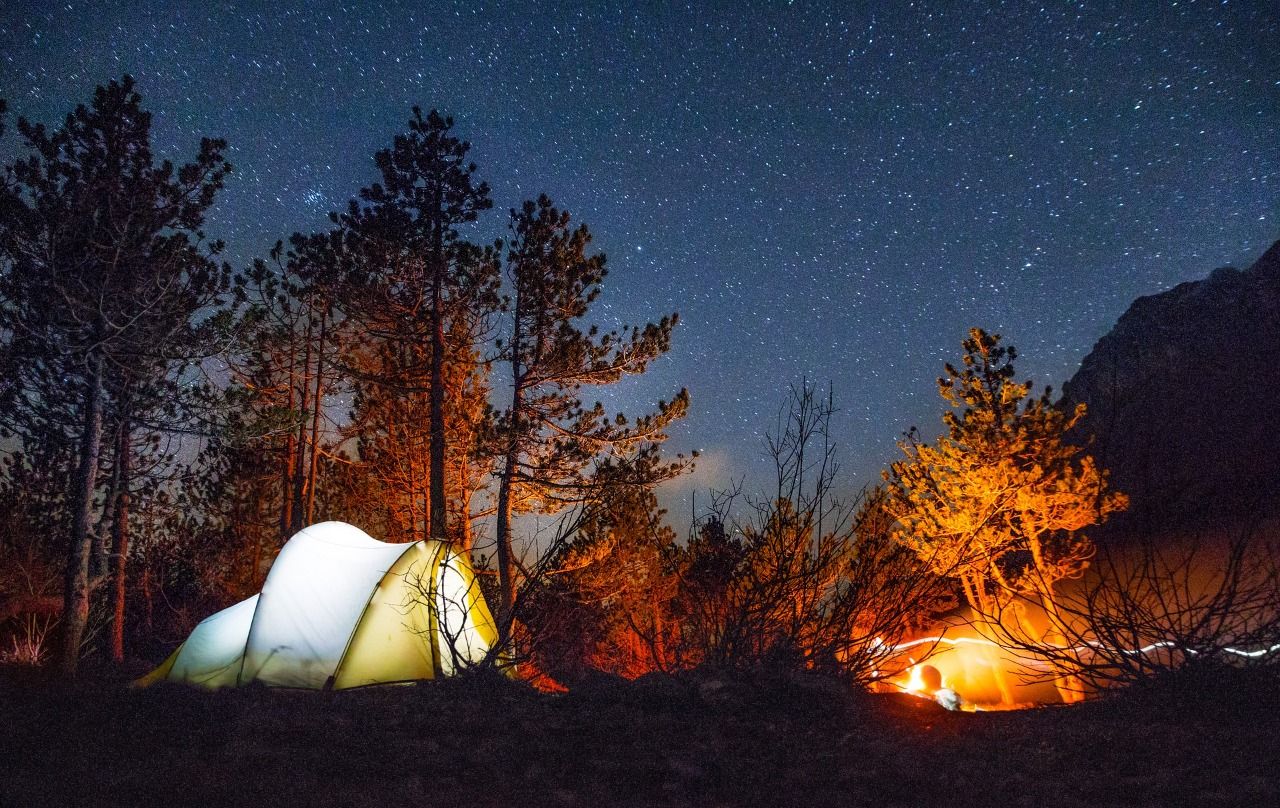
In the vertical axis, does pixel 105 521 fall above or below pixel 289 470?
below

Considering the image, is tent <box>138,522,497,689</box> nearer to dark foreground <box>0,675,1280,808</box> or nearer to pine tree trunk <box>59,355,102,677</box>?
pine tree trunk <box>59,355,102,677</box>

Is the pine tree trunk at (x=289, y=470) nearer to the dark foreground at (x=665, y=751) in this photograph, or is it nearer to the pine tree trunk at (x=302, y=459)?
the pine tree trunk at (x=302, y=459)

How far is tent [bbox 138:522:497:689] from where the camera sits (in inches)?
319

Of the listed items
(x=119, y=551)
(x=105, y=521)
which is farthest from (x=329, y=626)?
(x=119, y=551)

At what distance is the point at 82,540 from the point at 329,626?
381 cm

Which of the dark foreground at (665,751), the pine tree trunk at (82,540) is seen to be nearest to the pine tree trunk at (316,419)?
the pine tree trunk at (82,540)

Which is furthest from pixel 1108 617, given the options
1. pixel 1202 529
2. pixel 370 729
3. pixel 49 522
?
pixel 49 522

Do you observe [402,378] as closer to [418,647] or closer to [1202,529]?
[418,647]

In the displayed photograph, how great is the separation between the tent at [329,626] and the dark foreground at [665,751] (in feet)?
11.8

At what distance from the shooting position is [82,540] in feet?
30.3

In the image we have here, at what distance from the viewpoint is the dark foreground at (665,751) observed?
2824mm

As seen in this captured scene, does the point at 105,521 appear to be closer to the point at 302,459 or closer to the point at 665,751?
the point at 302,459

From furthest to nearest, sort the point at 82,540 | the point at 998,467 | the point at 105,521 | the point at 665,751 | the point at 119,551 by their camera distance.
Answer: the point at 998,467 → the point at 119,551 → the point at 105,521 → the point at 82,540 → the point at 665,751

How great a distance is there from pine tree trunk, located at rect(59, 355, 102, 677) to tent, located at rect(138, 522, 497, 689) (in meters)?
1.31
